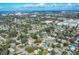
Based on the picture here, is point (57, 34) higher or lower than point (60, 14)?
lower

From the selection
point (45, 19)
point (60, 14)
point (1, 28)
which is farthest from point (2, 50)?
point (60, 14)

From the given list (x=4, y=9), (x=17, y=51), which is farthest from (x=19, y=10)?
(x=17, y=51)

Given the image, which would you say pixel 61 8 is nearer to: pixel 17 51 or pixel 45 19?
pixel 45 19

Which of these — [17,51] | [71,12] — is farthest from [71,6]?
[17,51]

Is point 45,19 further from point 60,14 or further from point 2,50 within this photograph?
point 2,50

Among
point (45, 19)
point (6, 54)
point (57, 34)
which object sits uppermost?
point (45, 19)

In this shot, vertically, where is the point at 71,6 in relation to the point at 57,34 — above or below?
above
